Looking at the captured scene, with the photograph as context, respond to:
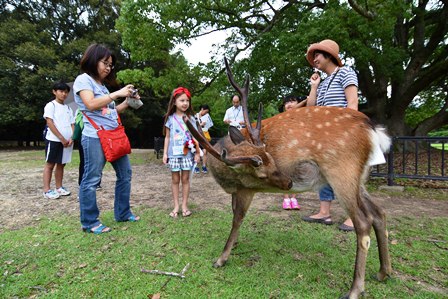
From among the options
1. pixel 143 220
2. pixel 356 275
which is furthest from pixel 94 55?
pixel 356 275

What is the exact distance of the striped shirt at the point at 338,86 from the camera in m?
2.87

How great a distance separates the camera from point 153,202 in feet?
15.9

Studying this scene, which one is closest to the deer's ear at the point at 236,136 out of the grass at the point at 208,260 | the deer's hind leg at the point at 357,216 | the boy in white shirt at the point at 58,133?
the deer's hind leg at the point at 357,216

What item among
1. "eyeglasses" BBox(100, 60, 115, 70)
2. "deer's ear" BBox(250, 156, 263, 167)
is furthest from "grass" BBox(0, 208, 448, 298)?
"eyeglasses" BBox(100, 60, 115, 70)

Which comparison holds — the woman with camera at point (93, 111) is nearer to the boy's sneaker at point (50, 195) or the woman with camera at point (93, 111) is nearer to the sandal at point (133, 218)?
the sandal at point (133, 218)

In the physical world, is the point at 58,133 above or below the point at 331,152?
above

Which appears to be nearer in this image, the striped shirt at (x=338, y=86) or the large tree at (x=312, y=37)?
the striped shirt at (x=338, y=86)

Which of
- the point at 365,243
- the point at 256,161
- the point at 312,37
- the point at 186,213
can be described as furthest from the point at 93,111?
the point at 312,37

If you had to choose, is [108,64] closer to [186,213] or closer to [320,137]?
[186,213]

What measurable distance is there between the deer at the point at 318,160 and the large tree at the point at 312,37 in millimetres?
4054

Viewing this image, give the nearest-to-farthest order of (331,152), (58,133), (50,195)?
(331,152), (58,133), (50,195)

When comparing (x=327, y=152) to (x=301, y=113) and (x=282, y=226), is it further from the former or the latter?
(x=282, y=226)

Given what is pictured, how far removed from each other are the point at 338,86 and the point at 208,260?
220 centimetres

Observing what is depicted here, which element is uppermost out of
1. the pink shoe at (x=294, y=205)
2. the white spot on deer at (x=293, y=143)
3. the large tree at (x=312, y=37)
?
the large tree at (x=312, y=37)
